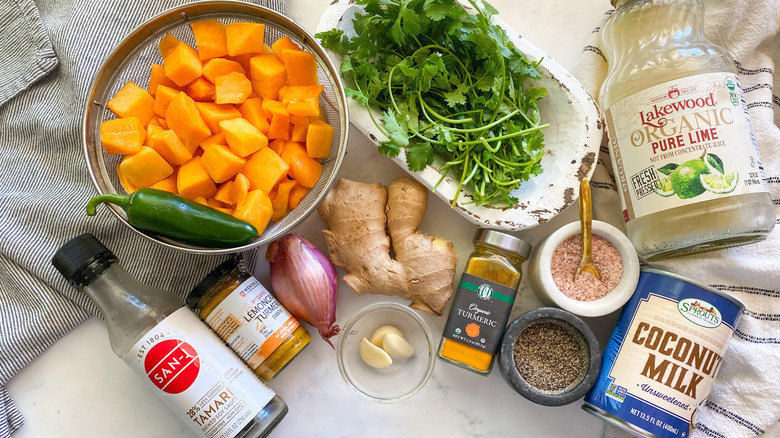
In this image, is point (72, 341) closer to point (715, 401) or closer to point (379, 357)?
point (379, 357)

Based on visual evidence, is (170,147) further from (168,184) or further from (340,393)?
(340,393)

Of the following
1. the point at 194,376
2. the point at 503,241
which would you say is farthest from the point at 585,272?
the point at 194,376

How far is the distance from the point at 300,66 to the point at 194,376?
61cm

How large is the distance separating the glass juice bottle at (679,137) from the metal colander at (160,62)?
57 centimetres

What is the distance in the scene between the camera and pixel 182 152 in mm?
988

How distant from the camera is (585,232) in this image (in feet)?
3.47

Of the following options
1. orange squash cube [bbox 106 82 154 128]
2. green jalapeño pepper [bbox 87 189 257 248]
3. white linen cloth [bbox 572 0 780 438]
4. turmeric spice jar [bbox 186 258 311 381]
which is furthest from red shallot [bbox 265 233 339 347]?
white linen cloth [bbox 572 0 780 438]

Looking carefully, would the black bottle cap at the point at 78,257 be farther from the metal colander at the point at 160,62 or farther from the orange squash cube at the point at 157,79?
the orange squash cube at the point at 157,79

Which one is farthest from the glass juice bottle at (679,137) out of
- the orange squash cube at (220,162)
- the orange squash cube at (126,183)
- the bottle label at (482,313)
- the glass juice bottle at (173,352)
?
the orange squash cube at (126,183)

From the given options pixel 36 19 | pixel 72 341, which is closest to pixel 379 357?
pixel 72 341

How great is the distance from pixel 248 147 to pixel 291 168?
0.10 meters

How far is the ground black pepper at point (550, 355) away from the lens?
1051mm

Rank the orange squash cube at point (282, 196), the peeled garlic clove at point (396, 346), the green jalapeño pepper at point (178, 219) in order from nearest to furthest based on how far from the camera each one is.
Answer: the green jalapeño pepper at point (178, 219)
the orange squash cube at point (282, 196)
the peeled garlic clove at point (396, 346)

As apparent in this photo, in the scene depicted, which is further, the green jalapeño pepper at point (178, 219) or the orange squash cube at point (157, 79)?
the orange squash cube at point (157, 79)
